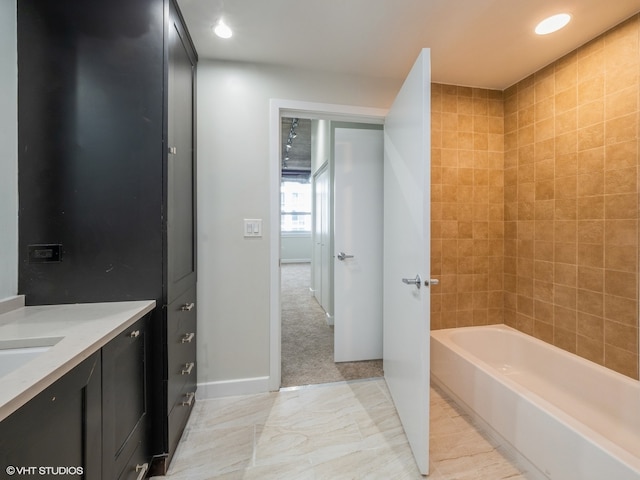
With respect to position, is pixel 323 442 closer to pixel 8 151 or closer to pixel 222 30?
pixel 8 151

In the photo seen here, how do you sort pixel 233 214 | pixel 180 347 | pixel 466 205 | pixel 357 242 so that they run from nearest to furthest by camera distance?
pixel 180 347 → pixel 233 214 → pixel 466 205 → pixel 357 242

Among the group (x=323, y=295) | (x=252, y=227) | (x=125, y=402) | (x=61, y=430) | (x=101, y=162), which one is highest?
(x=101, y=162)

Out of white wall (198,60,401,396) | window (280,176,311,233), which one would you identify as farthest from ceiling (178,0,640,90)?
window (280,176,311,233)

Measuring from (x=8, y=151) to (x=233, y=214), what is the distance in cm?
105

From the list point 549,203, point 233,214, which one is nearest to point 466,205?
point 549,203

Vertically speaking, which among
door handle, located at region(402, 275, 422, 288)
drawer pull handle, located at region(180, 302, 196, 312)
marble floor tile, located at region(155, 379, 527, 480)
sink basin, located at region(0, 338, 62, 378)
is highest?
door handle, located at region(402, 275, 422, 288)

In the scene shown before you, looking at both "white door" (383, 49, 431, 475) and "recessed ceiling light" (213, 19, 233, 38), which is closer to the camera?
"white door" (383, 49, 431, 475)

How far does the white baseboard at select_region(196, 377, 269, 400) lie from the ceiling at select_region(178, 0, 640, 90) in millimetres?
2242

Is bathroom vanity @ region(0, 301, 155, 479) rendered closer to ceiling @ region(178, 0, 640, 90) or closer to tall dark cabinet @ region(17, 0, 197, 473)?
tall dark cabinet @ region(17, 0, 197, 473)

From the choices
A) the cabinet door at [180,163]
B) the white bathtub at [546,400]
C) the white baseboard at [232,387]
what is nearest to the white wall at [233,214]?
the white baseboard at [232,387]

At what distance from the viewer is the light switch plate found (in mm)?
1900

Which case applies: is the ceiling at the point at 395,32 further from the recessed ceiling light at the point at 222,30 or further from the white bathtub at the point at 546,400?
the white bathtub at the point at 546,400

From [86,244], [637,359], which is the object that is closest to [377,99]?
[86,244]

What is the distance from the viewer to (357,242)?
245 centimetres
